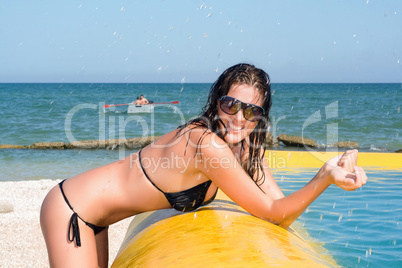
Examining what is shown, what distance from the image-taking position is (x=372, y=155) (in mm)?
7586

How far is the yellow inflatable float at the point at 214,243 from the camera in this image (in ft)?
5.31

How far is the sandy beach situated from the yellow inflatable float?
81.7 inches

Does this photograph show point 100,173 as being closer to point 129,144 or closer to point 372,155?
point 372,155

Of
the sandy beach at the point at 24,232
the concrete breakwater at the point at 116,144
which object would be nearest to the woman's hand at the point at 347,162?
the sandy beach at the point at 24,232

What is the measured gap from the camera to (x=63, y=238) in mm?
1977

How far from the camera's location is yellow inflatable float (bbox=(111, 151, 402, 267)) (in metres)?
1.62

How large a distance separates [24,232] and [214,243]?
3.53 meters

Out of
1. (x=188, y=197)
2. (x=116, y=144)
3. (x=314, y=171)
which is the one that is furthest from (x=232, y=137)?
(x=116, y=144)

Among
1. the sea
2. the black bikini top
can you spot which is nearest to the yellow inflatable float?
the black bikini top

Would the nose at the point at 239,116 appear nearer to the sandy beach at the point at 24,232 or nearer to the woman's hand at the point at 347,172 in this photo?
the woman's hand at the point at 347,172

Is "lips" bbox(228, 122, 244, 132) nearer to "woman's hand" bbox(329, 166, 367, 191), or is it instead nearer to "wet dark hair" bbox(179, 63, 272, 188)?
"wet dark hair" bbox(179, 63, 272, 188)

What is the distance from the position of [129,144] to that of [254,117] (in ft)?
38.4

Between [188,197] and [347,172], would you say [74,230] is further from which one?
[347,172]

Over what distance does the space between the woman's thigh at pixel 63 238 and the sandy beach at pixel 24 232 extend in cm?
214
